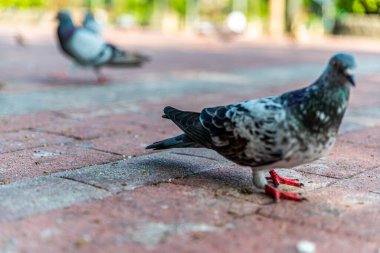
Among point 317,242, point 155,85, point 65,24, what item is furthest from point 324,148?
point 65,24

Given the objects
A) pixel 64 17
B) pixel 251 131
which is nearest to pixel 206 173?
pixel 251 131

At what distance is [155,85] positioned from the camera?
846 centimetres

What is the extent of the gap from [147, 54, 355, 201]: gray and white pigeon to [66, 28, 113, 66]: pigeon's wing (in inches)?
233

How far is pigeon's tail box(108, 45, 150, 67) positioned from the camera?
9070 mm

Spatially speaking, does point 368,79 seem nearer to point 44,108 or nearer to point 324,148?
point 44,108

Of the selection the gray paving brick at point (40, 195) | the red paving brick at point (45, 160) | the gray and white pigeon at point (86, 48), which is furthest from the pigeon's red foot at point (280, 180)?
the gray and white pigeon at point (86, 48)

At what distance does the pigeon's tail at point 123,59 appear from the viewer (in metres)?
9.07

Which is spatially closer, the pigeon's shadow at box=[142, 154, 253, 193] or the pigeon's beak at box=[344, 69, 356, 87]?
the pigeon's beak at box=[344, 69, 356, 87]

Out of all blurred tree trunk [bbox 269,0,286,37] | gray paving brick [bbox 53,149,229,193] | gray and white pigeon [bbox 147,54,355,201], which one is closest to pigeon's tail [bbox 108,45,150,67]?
gray paving brick [bbox 53,149,229,193]

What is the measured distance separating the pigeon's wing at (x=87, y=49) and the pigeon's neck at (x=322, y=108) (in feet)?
20.2

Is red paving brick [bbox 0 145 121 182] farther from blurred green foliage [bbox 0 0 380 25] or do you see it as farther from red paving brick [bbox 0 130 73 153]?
blurred green foliage [bbox 0 0 380 25]

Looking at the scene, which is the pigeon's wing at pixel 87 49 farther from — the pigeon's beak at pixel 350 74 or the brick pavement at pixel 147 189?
the pigeon's beak at pixel 350 74

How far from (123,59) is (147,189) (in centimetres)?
615

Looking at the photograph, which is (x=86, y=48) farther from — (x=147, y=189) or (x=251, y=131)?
(x=251, y=131)
